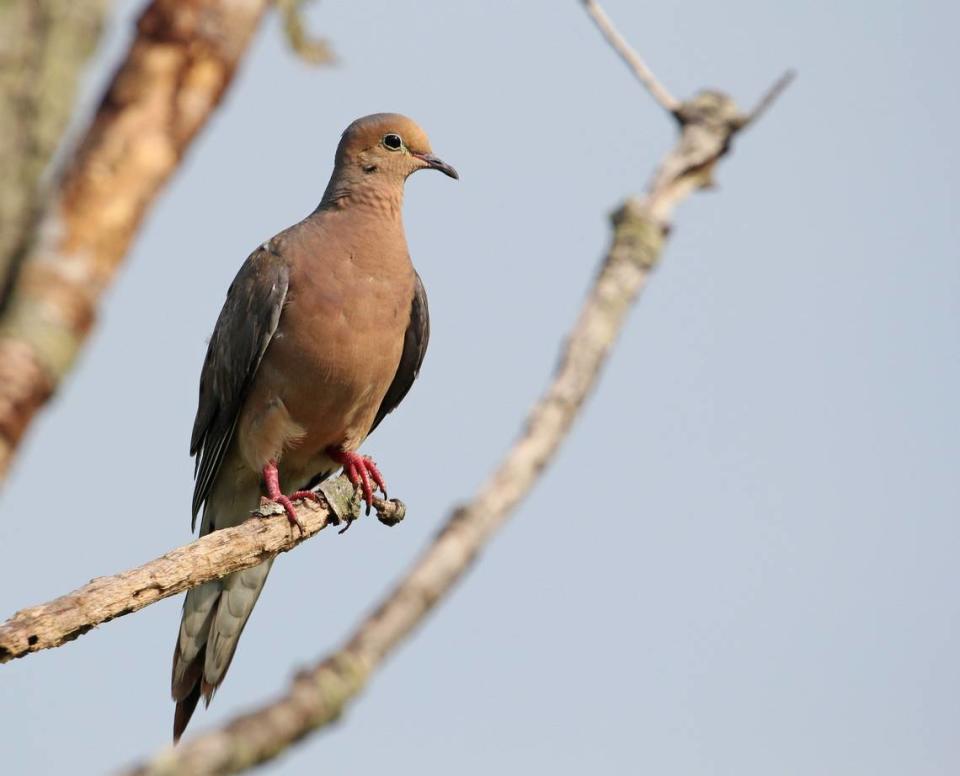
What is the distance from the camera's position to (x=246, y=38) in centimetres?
172

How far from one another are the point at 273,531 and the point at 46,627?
1.49m

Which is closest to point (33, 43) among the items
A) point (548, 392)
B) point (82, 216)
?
point (82, 216)

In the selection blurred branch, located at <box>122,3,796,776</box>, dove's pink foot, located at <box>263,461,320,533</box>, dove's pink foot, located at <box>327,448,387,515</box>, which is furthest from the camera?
dove's pink foot, located at <box>327,448,387,515</box>

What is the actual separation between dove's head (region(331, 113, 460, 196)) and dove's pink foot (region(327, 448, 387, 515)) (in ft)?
4.30

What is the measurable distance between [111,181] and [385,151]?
5.07m

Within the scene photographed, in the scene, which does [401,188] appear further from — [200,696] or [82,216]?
[82,216]

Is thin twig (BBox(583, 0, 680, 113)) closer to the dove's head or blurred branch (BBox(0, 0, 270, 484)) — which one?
blurred branch (BBox(0, 0, 270, 484))

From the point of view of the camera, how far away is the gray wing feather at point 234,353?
20.1ft

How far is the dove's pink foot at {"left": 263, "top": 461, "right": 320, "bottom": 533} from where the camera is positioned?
215 inches

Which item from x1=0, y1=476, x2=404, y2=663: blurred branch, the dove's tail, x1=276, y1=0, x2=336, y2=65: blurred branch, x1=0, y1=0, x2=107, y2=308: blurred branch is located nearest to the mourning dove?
the dove's tail

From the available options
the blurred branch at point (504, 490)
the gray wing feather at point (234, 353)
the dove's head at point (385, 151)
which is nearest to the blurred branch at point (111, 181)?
the blurred branch at point (504, 490)

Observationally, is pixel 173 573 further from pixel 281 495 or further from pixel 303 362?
pixel 303 362

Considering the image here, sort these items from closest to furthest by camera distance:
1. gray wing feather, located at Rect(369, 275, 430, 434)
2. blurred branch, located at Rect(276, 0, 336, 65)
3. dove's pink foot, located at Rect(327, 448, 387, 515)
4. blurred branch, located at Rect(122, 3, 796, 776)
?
blurred branch, located at Rect(122, 3, 796, 776)
blurred branch, located at Rect(276, 0, 336, 65)
dove's pink foot, located at Rect(327, 448, 387, 515)
gray wing feather, located at Rect(369, 275, 430, 434)

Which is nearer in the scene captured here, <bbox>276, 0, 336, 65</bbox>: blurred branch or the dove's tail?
<bbox>276, 0, 336, 65</bbox>: blurred branch
